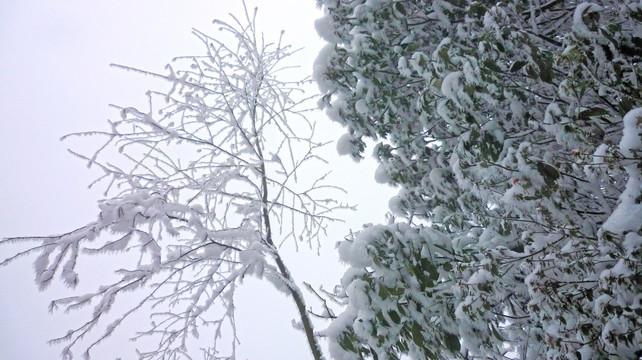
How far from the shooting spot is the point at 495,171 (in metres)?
2.95

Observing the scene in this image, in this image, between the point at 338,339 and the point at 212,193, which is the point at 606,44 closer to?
the point at 338,339

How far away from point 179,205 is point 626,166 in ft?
9.91

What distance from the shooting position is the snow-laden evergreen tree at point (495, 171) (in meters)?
2.14

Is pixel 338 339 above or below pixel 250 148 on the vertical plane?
below

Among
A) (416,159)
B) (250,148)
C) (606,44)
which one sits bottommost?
(606,44)

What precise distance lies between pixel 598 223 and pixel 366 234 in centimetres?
162

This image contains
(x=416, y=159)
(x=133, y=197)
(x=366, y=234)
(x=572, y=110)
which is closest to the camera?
(x=572, y=110)

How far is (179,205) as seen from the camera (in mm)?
3430

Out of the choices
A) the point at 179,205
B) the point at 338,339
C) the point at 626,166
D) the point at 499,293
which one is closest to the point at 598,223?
the point at 499,293

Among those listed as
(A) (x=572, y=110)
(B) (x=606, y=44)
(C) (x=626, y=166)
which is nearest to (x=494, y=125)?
(A) (x=572, y=110)

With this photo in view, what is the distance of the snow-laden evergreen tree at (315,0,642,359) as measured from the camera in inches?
84.2

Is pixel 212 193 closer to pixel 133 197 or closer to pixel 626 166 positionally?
pixel 133 197

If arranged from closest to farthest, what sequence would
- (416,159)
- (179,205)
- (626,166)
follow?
(626,166), (179,205), (416,159)

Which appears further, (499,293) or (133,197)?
(133,197)
